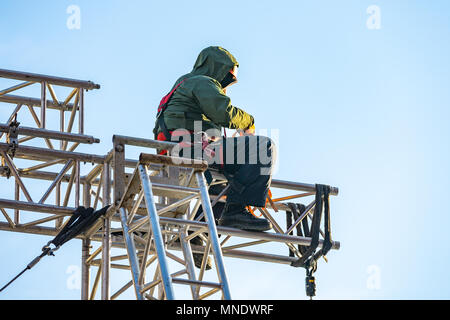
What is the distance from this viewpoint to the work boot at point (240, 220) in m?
10.8

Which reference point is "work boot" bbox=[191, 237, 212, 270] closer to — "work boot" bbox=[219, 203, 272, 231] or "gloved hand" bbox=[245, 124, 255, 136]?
"work boot" bbox=[219, 203, 272, 231]

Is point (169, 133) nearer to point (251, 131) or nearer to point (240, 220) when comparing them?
point (251, 131)

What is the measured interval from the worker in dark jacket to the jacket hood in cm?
28

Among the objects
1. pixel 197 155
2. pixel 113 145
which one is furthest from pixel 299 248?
pixel 113 145

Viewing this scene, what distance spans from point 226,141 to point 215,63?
1.07 m

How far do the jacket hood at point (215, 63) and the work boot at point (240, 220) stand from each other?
1488 mm

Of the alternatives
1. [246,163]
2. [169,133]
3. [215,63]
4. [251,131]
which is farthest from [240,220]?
[215,63]

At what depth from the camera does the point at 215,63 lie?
37.3 feet

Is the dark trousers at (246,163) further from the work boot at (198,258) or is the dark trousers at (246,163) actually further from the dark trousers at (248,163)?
the work boot at (198,258)

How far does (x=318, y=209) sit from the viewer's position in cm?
1159

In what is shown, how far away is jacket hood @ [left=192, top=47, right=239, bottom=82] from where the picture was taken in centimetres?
1139

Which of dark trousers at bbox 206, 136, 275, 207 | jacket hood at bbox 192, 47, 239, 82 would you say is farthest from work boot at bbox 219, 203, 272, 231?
jacket hood at bbox 192, 47, 239, 82
